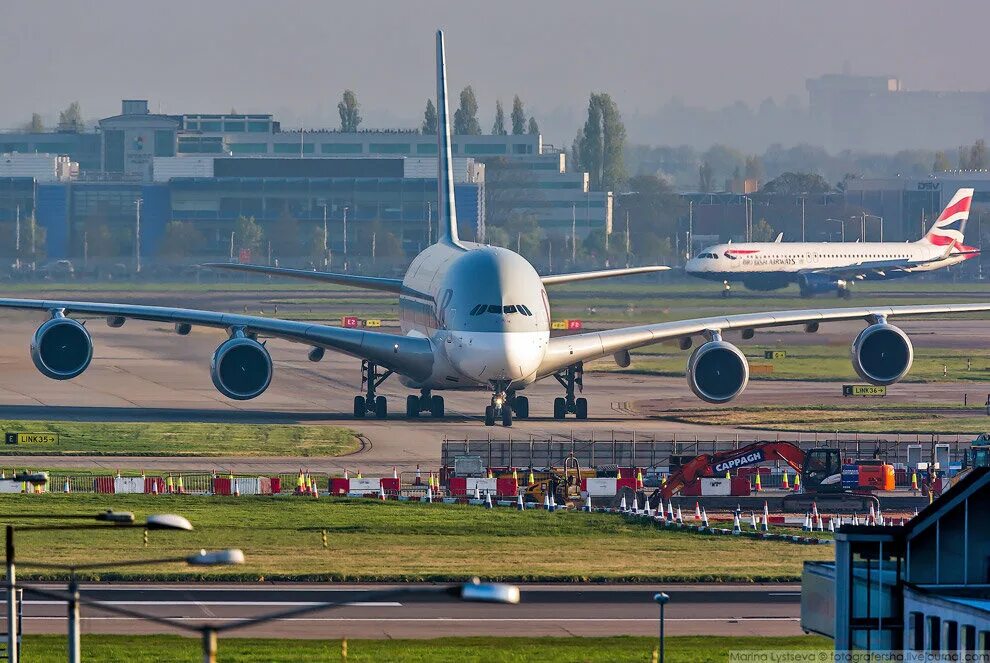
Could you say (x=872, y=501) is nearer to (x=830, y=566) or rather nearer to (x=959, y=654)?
(x=830, y=566)

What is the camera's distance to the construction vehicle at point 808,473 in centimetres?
4572

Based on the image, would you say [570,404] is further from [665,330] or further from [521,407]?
[665,330]

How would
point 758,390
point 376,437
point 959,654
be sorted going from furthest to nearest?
point 758,390 → point 376,437 → point 959,654

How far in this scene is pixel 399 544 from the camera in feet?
130

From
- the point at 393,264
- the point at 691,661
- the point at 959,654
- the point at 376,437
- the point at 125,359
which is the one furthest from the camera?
the point at 393,264

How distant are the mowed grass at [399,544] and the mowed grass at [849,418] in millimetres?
16861

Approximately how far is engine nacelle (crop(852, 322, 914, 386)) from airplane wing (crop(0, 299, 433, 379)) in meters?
14.6

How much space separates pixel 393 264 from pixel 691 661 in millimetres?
161255

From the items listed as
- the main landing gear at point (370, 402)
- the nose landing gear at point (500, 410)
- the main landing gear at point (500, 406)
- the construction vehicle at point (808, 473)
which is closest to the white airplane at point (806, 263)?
the main landing gear at point (370, 402)

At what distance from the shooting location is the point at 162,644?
99.8ft

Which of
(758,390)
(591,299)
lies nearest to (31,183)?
(591,299)

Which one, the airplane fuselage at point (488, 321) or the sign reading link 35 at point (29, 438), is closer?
the airplane fuselage at point (488, 321)

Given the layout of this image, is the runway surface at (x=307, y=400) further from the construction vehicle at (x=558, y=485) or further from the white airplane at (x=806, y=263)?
the white airplane at (x=806, y=263)

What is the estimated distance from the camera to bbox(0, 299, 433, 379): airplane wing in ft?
182
